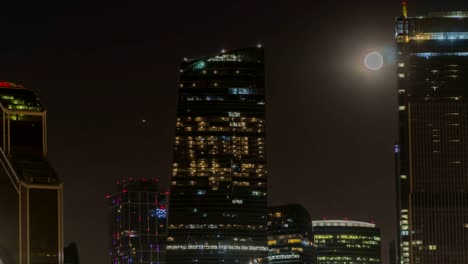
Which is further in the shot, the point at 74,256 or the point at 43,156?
the point at 74,256

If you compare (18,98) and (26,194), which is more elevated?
(18,98)

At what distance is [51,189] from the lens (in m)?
83.5

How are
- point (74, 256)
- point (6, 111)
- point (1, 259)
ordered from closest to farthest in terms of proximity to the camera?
point (1, 259) < point (6, 111) < point (74, 256)

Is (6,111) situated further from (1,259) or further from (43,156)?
(1,259)

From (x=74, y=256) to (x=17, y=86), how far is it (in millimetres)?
79616

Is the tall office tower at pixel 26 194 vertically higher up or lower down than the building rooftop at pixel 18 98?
lower down

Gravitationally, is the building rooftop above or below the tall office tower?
above

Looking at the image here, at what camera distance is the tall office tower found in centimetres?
8211

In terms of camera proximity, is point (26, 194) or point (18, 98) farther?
point (18, 98)

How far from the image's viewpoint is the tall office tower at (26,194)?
3233 inches

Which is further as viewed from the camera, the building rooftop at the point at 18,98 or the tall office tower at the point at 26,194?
the building rooftop at the point at 18,98

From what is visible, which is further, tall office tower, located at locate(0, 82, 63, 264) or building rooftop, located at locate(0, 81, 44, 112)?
building rooftop, located at locate(0, 81, 44, 112)

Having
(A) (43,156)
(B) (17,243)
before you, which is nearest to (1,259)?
(B) (17,243)

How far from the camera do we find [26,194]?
83062 millimetres
